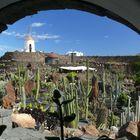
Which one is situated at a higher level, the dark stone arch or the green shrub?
the dark stone arch

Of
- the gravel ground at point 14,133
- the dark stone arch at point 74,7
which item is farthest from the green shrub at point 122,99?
the dark stone arch at point 74,7

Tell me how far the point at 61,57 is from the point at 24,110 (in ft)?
99.1

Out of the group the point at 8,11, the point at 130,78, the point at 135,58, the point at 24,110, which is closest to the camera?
the point at 8,11

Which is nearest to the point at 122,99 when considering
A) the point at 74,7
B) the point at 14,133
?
the point at 14,133

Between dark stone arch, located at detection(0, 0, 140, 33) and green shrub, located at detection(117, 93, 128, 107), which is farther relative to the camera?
green shrub, located at detection(117, 93, 128, 107)

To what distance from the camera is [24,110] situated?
12.2 meters

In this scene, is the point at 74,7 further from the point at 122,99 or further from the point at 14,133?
the point at 122,99

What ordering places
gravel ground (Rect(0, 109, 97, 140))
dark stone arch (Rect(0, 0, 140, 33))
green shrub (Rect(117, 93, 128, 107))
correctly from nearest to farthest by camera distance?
1. dark stone arch (Rect(0, 0, 140, 33))
2. gravel ground (Rect(0, 109, 97, 140))
3. green shrub (Rect(117, 93, 128, 107))

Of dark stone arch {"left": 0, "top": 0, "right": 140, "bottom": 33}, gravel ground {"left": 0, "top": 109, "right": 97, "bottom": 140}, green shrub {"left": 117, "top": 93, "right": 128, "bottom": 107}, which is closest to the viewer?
dark stone arch {"left": 0, "top": 0, "right": 140, "bottom": 33}

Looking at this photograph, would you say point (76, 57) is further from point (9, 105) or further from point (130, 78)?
point (9, 105)

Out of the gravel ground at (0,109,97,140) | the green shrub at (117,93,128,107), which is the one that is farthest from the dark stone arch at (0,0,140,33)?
the green shrub at (117,93,128,107)

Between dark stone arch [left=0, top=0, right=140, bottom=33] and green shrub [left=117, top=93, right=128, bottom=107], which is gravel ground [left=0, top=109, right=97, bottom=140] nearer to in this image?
dark stone arch [left=0, top=0, right=140, bottom=33]

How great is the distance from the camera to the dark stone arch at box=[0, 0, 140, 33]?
5.02ft

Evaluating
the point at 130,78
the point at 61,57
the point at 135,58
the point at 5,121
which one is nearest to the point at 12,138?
the point at 5,121
